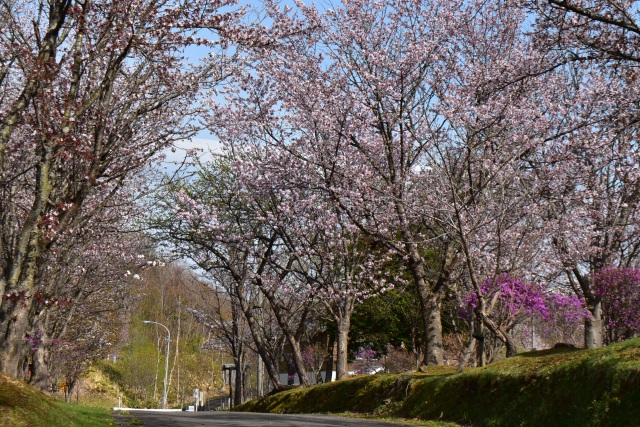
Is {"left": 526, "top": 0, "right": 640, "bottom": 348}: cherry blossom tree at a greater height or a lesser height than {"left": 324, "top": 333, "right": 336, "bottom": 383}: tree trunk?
greater

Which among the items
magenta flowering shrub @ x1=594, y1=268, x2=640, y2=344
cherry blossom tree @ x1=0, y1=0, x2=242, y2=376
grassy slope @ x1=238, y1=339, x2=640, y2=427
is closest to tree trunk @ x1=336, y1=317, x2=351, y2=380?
grassy slope @ x1=238, y1=339, x2=640, y2=427

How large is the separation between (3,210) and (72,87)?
5446mm

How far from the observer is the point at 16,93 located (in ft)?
59.3

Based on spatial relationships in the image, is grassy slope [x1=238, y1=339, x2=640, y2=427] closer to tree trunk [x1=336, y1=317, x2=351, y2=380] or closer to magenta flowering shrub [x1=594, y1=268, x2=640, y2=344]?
tree trunk [x1=336, y1=317, x2=351, y2=380]

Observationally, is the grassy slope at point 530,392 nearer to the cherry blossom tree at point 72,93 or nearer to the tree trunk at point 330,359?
the cherry blossom tree at point 72,93

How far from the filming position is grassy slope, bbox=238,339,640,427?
31.2 ft

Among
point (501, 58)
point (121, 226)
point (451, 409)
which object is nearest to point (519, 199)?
point (501, 58)

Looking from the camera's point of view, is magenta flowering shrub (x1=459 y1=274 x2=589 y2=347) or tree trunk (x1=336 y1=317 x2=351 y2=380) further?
tree trunk (x1=336 y1=317 x2=351 y2=380)

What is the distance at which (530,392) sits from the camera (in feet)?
38.2

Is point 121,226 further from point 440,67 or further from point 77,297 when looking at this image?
point 440,67

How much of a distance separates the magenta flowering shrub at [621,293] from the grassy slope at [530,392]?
778 cm

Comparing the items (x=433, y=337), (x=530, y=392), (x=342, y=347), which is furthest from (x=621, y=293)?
(x=530, y=392)

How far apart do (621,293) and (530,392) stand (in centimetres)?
1246

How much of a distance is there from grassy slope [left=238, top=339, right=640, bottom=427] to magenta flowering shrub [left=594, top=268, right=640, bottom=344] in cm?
A: 778
